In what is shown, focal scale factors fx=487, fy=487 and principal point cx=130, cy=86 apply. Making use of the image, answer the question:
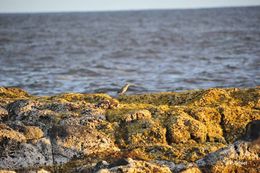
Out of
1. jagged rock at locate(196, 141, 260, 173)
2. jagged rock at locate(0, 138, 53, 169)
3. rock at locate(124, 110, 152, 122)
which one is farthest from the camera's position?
rock at locate(124, 110, 152, 122)

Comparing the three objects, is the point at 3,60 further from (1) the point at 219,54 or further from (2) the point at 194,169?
(2) the point at 194,169

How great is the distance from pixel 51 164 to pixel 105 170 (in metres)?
1.31

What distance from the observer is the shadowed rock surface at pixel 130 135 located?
23.0ft

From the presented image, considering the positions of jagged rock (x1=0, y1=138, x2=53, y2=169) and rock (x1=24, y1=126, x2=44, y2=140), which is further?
rock (x1=24, y1=126, x2=44, y2=140)

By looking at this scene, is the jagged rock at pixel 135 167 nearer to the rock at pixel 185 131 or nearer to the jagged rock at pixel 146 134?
the jagged rock at pixel 146 134

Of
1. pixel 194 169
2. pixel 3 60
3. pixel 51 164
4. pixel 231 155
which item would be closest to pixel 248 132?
pixel 231 155

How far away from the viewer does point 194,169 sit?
666 cm

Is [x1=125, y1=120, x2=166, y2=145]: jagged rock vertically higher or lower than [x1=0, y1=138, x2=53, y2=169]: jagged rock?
higher

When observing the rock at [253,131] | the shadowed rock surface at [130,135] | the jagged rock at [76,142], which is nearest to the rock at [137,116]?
the shadowed rock surface at [130,135]

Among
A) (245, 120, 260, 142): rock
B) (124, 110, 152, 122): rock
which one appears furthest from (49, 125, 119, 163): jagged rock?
(245, 120, 260, 142): rock

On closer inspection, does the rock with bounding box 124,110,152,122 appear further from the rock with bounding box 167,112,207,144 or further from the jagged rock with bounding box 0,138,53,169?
the jagged rock with bounding box 0,138,53,169

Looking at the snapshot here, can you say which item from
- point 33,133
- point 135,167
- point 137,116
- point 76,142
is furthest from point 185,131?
point 33,133

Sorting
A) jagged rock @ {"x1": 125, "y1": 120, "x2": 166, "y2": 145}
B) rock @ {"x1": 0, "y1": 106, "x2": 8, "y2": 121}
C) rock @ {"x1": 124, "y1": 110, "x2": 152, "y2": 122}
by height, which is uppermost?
rock @ {"x1": 124, "y1": 110, "x2": 152, "y2": 122}

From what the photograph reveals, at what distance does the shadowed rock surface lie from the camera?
7.01m
